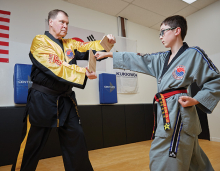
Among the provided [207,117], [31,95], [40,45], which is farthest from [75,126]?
[207,117]

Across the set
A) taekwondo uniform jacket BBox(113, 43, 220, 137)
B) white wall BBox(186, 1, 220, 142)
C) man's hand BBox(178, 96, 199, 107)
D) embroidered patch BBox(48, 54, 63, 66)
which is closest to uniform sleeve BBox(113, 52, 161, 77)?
taekwondo uniform jacket BBox(113, 43, 220, 137)

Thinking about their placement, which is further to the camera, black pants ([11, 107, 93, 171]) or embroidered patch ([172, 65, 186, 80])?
black pants ([11, 107, 93, 171])

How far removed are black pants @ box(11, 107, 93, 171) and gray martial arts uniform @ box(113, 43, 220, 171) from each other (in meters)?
0.61

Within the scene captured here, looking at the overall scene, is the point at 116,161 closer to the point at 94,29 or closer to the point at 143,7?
the point at 94,29

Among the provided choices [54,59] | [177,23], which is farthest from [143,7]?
[54,59]

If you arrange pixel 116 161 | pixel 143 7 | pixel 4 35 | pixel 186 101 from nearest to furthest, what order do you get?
pixel 186 101 < pixel 116 161 < pixel 4 35 < pixel 143 7

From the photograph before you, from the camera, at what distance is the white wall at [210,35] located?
3.63 m

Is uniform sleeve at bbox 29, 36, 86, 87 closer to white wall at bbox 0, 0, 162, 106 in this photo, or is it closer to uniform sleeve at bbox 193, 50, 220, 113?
uniform sleeve at bbox 193, 50, 220, 113

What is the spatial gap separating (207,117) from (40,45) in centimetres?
369

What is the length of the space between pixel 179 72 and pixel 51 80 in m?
1.01

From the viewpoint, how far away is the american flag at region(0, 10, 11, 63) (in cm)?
265

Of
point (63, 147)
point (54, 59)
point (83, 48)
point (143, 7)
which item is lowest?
point (63, 147)

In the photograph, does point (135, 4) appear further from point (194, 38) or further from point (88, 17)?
point (194, 38)

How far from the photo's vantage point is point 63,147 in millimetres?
1481
